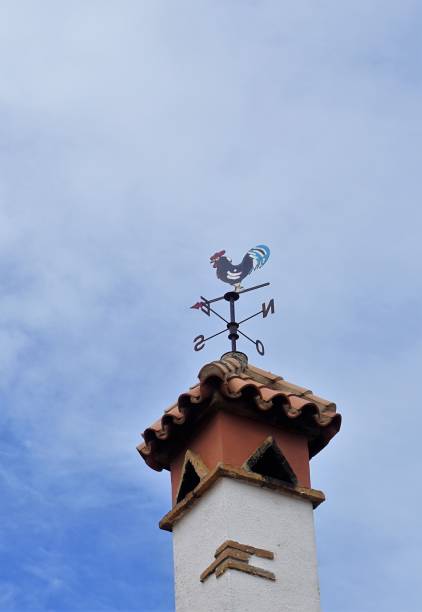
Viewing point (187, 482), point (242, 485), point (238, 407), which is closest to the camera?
point (242, 485)

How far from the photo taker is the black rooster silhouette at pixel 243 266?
1271 cm

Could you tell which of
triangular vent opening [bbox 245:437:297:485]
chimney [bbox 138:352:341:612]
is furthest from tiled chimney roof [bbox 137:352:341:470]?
triangular vent opening [bbox 245:437:297:485]

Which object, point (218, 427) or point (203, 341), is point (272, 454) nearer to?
point (218, 427)

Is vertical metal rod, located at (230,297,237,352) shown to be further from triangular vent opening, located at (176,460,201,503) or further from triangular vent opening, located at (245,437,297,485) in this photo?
triangular vent opening, located at (176,460,201,503)

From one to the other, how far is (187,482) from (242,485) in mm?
811

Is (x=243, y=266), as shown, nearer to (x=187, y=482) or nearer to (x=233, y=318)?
(x=233, y=318)

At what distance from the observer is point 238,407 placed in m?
11.4

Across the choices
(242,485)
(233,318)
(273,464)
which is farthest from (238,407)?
(233,318)

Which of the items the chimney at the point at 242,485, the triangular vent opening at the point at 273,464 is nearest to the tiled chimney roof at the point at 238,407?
the chimney at the point at 242,485

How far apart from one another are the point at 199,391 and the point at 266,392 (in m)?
0.66

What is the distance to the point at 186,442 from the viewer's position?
11.7m

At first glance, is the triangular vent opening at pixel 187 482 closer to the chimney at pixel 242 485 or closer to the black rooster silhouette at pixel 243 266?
the chimney at pixel 242 485

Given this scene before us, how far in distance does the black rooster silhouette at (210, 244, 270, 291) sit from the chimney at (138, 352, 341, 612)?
883 millimetres

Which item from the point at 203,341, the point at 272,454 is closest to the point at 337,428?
the point at 272,454
